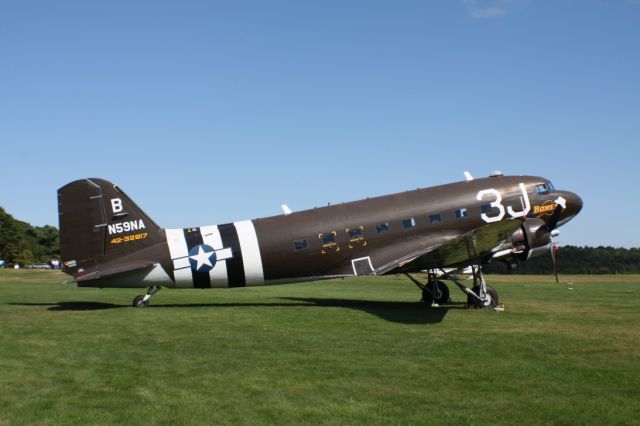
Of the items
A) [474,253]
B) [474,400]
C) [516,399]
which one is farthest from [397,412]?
[474,253]

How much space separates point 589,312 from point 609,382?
12.6m

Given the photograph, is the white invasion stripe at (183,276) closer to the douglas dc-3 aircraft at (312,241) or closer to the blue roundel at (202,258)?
the douglas dc-3 aircraft at (312,241)

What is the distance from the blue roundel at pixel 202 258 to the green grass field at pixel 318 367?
2.32 m

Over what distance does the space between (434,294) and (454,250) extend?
3732 millimetres

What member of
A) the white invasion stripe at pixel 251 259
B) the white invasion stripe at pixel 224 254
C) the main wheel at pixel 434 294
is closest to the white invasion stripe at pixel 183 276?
the white invasion stripe at pixel 224 254

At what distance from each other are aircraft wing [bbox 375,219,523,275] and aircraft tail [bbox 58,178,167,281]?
403 inches

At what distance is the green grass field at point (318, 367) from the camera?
10016 millimetres

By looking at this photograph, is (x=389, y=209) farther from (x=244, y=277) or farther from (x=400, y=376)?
(x=400, y=376)

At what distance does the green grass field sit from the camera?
10016 mm

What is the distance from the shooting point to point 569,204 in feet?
90.9

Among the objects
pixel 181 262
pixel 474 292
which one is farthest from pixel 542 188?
pixel 181 262

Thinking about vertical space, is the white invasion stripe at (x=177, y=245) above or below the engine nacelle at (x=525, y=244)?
above

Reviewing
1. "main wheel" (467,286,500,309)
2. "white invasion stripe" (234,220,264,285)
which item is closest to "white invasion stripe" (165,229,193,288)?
"white invasion stripe" (234,220,264,285)

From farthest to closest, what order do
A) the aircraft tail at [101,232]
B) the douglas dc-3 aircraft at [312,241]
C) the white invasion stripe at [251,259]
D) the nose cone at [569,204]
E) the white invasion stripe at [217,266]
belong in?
the nose cone at [569,204], the white invasion stripe at [251,259], the white invasion stripe at [217,266], the douglas dc-3 aircraft at [312,241], the aircraft tail at [101,232]
